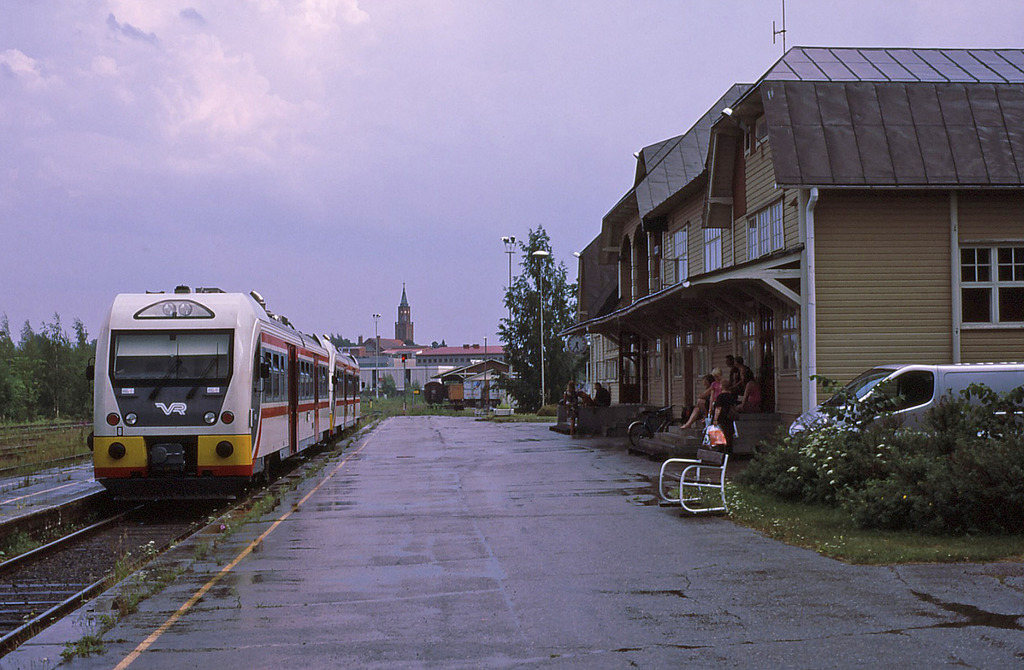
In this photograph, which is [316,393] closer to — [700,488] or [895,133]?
[700,488]

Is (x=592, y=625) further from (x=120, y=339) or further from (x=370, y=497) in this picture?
(x=120, y=339)

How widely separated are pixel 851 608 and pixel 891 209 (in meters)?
14.4

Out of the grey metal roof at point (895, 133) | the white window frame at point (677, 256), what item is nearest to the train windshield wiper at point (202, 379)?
the grey metal roof at point (895, 133)

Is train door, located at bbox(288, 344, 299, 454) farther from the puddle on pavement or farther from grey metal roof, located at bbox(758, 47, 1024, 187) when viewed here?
the puddle on pavement

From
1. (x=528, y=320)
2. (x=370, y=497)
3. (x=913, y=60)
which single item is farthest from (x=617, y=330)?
(x=528, y=320)

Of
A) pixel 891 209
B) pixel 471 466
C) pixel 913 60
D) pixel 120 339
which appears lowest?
pixel 471 466

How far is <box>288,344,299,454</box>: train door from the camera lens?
20392mm

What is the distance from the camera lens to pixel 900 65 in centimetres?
2255

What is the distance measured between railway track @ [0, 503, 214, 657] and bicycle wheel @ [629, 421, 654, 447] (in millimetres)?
10587

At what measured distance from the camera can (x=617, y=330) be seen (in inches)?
1464

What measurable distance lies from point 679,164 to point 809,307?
43.7 ft

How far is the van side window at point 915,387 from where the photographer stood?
16031 mm

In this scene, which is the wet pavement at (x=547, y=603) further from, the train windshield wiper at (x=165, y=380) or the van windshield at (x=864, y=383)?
the van windshield at (x=864, y=383)

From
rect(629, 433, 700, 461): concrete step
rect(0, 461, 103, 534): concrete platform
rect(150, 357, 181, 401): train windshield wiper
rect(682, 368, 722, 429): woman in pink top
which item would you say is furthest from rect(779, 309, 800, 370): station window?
rect(0, 461, 103, 534): concrete platform
